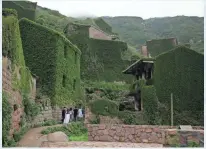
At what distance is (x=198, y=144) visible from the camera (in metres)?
10.1

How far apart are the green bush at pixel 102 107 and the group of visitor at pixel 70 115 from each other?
1.89 m

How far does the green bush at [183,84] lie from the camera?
18.6 meters

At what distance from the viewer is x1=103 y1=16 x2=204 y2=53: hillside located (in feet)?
168

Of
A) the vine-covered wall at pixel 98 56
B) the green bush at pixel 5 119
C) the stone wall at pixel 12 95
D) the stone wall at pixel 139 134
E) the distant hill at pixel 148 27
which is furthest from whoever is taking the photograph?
the distant hill at pixel 148 27

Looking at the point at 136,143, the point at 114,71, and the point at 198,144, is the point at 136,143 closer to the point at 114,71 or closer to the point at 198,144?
the point at 198,144

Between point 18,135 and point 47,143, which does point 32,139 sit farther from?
point 47,143

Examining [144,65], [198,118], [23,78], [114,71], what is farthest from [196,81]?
[114,71]

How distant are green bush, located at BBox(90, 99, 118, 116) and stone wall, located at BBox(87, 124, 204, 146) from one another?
20.6ft

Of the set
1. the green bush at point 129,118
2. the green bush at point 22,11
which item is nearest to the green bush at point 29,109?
the green bush at point 129,118

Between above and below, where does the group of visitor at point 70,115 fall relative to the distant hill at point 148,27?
below

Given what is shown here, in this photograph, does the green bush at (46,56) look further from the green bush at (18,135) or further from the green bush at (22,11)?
the green bush at (22,11)

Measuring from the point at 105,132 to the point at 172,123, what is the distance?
24.3 feet

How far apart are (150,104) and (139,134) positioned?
28.7 ft

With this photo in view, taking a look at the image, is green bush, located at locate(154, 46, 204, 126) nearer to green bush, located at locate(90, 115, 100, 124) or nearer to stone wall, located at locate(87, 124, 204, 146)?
green bush, located at locate(90, 115, 100, 124)
